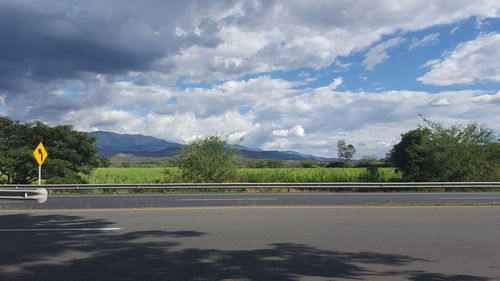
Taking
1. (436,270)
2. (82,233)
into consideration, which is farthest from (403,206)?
(82,233)

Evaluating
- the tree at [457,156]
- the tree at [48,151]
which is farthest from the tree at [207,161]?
the tree at [457,156]

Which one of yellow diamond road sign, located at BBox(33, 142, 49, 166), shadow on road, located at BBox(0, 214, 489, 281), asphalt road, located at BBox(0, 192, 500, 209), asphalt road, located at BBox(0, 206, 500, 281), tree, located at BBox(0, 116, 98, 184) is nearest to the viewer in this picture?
shadow on road, located at BBox(0, 214, 489, 281)

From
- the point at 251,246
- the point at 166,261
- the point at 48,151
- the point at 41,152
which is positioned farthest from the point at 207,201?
the point at 48,151

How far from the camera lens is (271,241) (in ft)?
21.7

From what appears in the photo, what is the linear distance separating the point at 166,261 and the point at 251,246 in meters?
1.60

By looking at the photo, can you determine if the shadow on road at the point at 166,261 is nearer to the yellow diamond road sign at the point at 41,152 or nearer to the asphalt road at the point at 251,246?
the asphalt road at the point at 251,246

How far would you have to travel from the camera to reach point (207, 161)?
24.2 m

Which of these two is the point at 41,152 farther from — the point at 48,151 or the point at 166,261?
the point at 166,261

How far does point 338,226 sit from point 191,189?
14.3m

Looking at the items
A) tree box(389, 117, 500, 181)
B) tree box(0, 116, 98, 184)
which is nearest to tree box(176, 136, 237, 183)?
tree box(0, 116, 98, 184)

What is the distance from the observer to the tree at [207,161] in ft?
79.7

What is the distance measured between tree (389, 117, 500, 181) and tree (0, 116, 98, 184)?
24.7 metres

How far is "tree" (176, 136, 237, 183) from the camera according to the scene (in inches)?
956

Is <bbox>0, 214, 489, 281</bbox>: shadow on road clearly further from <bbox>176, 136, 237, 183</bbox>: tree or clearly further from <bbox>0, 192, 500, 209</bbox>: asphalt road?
<bbox>176, 136, 237, 183</bbox>: tree
